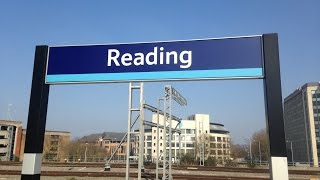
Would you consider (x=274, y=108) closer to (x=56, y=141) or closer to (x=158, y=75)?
(x=158, y=75)

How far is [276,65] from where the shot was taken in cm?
682

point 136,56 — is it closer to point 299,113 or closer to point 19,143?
point 19,143

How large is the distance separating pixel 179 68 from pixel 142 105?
25.7 ft

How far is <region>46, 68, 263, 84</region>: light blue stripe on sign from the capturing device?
22.9ft

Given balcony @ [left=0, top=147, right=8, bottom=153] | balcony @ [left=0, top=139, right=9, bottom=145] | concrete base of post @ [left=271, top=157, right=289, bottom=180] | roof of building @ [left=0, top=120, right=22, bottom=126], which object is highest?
roof of building @ [left=0, top=120, right=22, bottom=126]

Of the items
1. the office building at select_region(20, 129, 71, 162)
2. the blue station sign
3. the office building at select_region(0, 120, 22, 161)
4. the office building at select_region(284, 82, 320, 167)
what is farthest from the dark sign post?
the office building at select_region(20, 129, 71, 162)

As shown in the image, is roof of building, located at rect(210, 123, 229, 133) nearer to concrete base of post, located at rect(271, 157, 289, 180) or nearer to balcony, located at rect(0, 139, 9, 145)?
balcony, located at rect(0, 139, 9, 145)

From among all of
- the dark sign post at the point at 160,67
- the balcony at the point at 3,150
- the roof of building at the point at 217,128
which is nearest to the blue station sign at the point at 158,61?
the dark sign post at the point at 160,67

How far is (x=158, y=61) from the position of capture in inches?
296

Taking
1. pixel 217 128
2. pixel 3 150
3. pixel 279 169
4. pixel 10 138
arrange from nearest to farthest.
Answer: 1. pixel 279 169
2. pixel 3 150
3. pixel 10 138
4. pixel 217 128

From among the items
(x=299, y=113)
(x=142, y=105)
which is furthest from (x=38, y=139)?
(x=299, y=113)

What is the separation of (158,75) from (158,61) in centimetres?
31

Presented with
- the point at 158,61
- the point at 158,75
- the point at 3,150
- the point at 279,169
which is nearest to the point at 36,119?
the point at 158,75

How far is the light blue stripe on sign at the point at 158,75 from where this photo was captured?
6.98 m
